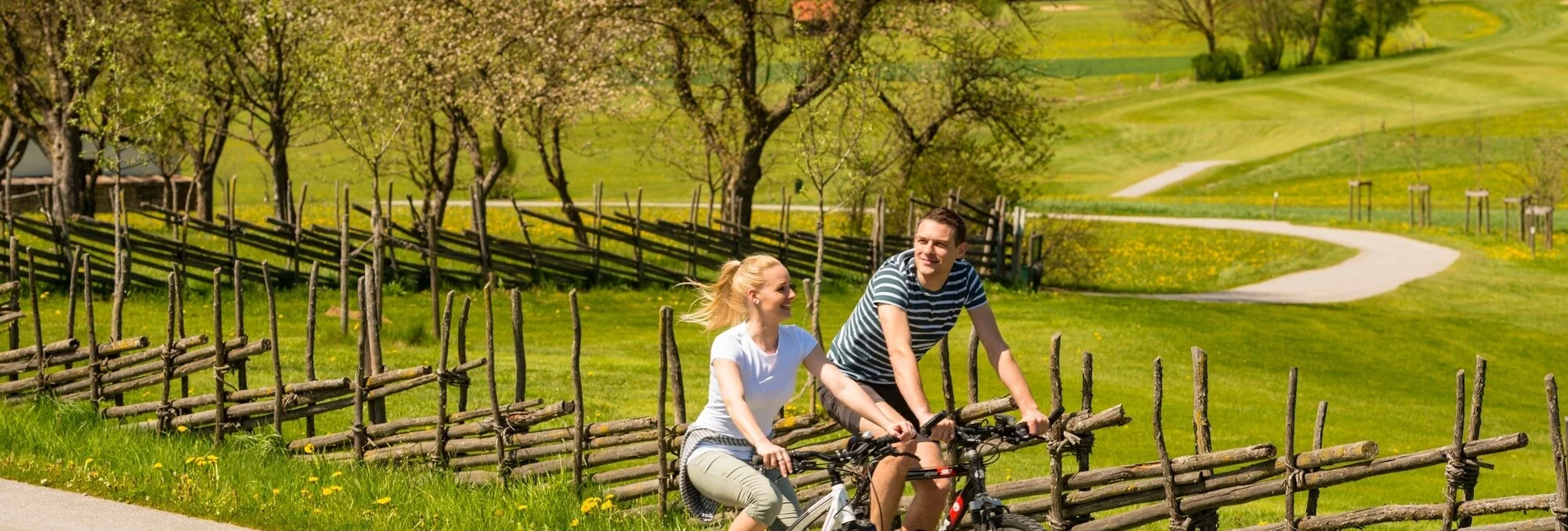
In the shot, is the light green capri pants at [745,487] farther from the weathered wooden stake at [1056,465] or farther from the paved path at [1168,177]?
the paved path at [1168,177]

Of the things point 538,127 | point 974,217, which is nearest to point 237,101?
point 538,127

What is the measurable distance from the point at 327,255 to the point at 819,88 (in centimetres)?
795

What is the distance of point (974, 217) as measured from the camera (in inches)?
1109

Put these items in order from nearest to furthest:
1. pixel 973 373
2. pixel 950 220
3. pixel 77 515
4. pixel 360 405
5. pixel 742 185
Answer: pixel 950 220 < pixel 973 373 < pixel 77 515 < pixel 360 405 < pixel 742 185

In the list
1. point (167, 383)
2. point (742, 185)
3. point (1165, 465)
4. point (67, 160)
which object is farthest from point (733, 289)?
point (67, 160)

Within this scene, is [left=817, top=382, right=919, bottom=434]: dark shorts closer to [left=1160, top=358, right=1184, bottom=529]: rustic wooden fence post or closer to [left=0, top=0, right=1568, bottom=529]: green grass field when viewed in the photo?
[left=1160, top=358, right=1184, bottom=529]: rustic wooden fence post

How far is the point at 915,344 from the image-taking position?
6.54m

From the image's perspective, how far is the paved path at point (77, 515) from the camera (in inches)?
335

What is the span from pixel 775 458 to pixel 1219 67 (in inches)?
3323

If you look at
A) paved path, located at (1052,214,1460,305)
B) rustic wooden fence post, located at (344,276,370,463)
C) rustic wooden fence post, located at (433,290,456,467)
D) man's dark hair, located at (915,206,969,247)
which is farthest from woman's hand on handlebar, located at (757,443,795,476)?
paved path, located at (1052,214,1460,305)

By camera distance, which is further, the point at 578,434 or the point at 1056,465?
the point at 578,434

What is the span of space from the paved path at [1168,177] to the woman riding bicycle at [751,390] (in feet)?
170

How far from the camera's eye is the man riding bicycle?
6172 millimetres

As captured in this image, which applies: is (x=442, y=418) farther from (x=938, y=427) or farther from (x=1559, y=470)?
(x=1559, y=470)
